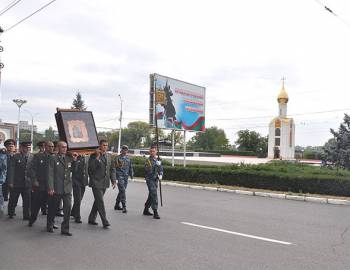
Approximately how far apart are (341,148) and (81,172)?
1367 centimetres

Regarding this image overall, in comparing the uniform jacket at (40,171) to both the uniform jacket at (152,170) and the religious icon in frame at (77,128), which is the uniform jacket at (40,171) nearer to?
the religious icon in frame at (77,128)

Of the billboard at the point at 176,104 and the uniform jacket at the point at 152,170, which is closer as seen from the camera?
the uniform jacket at the point at 152,170

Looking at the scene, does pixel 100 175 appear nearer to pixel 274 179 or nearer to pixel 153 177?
pixel 153 177

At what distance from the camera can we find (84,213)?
9.99 m

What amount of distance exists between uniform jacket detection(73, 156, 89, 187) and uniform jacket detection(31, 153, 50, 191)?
660mm

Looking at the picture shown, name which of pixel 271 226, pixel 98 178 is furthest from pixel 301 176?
pixel 98 178

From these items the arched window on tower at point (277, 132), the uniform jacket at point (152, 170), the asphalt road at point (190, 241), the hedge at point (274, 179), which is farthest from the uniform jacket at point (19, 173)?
the arched window on tower at point (277, 132)

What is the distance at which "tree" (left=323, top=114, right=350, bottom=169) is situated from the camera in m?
18.4

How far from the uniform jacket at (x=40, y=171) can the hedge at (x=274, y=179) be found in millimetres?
9889

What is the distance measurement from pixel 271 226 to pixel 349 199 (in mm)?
5735

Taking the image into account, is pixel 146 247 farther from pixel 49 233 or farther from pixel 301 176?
pixel 301 176

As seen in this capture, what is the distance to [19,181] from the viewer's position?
932 centimetres

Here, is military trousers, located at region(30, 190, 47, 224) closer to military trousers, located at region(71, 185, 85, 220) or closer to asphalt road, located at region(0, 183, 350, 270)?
asphalt road, located at region(0, 183, 350, 270)

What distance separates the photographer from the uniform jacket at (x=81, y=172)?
28.6 ft
